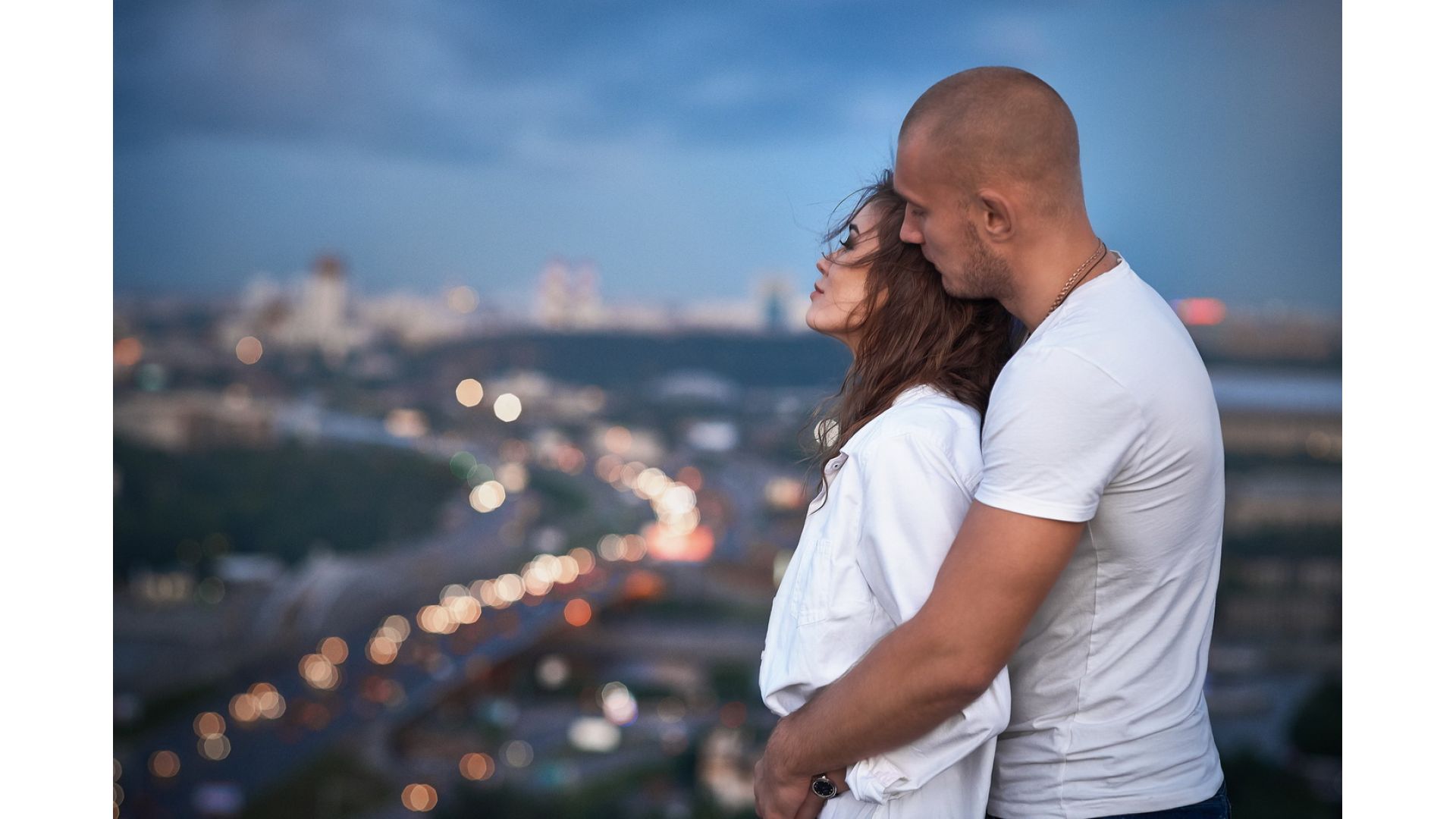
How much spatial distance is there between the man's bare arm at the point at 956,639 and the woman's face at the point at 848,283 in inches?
13.6

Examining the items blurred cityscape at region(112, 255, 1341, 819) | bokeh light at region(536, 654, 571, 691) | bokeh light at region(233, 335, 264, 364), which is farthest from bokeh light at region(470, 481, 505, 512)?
bokeh light at region(233, 335, 264, 364)

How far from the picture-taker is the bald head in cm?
96

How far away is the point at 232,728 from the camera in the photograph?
957 centimetres

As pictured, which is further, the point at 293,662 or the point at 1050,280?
the point at 293,662

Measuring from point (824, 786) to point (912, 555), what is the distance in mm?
262

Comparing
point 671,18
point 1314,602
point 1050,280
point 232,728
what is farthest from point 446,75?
point 1050,280

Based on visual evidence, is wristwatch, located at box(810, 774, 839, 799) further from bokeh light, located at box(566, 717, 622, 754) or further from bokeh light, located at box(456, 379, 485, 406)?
bokeh light, located at box(566, 717, 622, 754)

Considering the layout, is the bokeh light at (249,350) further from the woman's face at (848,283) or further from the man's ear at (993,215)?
the man's ear at (993,215)

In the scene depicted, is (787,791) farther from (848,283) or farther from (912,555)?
(848,283)

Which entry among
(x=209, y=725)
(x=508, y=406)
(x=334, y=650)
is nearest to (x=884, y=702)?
(x=508, y=406)

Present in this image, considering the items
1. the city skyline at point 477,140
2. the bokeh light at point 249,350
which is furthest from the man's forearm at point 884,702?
the bokeh light at point 249,350

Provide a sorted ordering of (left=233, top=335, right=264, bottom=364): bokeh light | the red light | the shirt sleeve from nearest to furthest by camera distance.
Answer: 1. the shirt sleeve
2. the red light
3. (left=233, top=335, right=264, bottom=364): bokeh light
